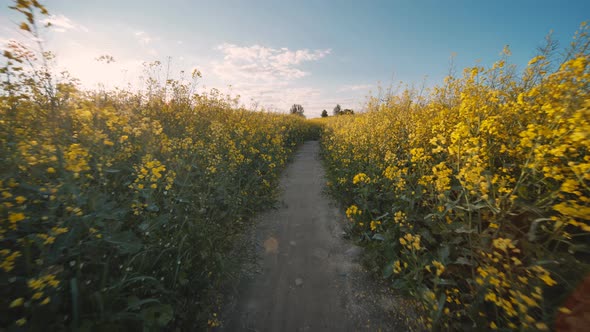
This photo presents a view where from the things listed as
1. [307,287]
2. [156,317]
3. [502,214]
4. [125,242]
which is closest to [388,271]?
[307,287]

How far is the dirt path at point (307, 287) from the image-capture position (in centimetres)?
218

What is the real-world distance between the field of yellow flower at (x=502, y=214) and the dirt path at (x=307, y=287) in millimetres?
361

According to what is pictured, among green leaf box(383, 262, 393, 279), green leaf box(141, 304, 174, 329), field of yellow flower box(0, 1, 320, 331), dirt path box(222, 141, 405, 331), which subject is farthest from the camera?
green leaf box(383, 262, 393, 279)

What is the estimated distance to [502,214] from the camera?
5.82 ft

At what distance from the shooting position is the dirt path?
2.18 meters

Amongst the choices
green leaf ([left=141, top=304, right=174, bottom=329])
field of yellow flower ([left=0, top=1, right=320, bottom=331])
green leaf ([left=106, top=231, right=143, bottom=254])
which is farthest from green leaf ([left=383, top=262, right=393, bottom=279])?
green leaf ([left=106, top=231, right=143, bottom=254])

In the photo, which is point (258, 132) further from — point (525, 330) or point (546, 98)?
point (525, 330)

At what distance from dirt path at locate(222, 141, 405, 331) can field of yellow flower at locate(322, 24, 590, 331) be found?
1.19 ft

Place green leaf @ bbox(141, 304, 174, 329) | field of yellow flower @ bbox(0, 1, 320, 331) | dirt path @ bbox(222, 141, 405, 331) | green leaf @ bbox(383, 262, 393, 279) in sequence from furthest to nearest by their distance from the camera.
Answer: green leaf @ bbox(383, 262, 393, 279)
dirt path @ bbox(222, 141, 405, 331)
green leaf @ bbox(141, 304, 174, 329)
field of yellow flower @ bbox(0, 1, 320, 331)

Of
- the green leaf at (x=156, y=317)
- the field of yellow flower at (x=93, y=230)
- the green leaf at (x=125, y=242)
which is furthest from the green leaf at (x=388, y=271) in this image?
the green leaf at (x=125, y=242)

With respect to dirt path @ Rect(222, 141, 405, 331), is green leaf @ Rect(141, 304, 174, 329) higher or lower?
higher

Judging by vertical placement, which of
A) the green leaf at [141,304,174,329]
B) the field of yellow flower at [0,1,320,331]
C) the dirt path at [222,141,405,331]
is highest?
the field of yellow flower at [0,1,320,331]

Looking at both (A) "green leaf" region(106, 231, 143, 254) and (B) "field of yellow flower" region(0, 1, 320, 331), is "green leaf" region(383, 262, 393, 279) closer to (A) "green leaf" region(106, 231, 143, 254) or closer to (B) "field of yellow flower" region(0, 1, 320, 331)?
(B) "field of yellow flower" region(0, 1, 320, 331)

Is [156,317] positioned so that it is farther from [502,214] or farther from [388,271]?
[502,214]
